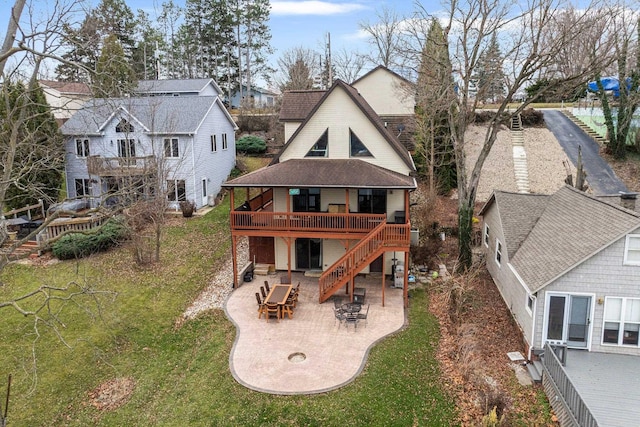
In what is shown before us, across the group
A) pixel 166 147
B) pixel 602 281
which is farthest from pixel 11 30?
pixel 166 147

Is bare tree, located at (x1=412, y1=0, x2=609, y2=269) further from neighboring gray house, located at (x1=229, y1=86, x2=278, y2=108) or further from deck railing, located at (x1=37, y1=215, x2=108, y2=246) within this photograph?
neighboring gray house, located at (x1=229, y1=86, x2=278, y2=108)

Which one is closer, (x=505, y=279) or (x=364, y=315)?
(x=364, y=315)

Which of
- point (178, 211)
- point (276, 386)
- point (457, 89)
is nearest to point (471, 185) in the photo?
point (457, 89)

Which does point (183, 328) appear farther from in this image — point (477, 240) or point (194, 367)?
point (477, 240)

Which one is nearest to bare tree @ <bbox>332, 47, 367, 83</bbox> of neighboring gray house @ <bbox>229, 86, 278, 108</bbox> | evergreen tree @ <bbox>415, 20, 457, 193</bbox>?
neighboring gray house @ <bbox>229, 86, 278, 108</bbox>

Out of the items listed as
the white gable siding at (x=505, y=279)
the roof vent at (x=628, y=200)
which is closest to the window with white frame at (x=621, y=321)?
the white gable siding at (x=505, y=279)

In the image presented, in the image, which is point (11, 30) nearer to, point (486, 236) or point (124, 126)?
point (124, 126)
